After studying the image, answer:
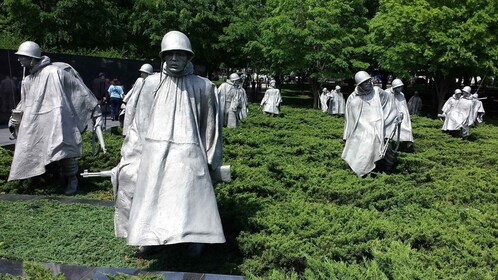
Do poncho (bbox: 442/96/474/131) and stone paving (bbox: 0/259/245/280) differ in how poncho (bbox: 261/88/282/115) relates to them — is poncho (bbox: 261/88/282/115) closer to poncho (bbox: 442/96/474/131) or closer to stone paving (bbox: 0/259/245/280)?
poncho (bbox: 442/96/474/131)

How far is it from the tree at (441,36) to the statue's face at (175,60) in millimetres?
21647

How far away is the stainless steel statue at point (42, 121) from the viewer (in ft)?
25.4

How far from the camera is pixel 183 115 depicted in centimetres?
494

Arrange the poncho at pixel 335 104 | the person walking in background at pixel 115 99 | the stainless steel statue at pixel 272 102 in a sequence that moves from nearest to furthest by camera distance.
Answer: the person walking in background at pixel 115 99
the stainless steel statue at pixel 272 102
the poncho at pixel 335 104

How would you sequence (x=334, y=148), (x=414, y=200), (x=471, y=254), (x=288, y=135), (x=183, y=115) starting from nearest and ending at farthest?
(x=183, y=115) < (x=471, y=254) < (x=414, y=200) < (x=334, y=148) < (x=288, y=135)

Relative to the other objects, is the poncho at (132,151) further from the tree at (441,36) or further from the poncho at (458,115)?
the tree at (441,36)

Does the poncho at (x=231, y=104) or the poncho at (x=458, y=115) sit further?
the poncho at (x=458, y=115)

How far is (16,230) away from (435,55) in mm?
22928

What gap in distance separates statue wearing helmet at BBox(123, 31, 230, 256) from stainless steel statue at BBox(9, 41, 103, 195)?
3.16m

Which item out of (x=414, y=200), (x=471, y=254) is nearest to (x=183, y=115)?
(x=471, y=254)

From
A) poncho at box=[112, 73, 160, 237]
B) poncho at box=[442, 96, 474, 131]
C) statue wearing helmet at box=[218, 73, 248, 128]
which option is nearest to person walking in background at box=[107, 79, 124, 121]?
statue wearing helmet at box=[218, 73, 248, 128]

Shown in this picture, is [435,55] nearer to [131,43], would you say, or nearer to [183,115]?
[131,43]

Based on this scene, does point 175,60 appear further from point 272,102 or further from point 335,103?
point 335,103

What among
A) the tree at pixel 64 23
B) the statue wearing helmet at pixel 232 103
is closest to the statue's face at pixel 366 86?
the statue wearing helmet at pixel 232 103
